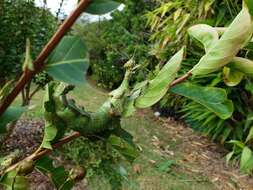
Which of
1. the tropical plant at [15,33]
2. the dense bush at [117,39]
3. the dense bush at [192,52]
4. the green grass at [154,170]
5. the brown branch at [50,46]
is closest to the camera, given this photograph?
the brown branch at [50,46]

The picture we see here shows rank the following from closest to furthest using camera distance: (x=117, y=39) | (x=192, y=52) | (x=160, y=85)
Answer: (x=160, y=85), (x=192, y=52), (x=117, y=39)

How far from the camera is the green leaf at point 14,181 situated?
0.50m

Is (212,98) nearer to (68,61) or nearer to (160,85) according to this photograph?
(160,85)

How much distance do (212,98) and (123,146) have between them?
0.14 m

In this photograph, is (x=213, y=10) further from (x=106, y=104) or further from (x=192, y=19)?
(x=106, y=104)

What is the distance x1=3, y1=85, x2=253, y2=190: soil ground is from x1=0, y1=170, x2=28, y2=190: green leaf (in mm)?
2762

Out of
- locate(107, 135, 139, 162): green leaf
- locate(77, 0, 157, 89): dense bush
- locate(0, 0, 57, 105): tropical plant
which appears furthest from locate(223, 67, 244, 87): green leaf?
locate(77, 0, 157, 89): dense bush

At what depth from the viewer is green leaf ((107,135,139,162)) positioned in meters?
0.58

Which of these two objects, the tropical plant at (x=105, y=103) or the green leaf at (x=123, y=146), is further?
the green leaf at (x=123, y=146)

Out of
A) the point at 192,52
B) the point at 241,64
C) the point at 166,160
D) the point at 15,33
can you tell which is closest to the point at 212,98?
the point at 241,64

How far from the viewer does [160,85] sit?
0.52m

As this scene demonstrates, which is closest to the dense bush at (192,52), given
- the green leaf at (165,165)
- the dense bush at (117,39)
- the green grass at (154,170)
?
the dense bush at (117,39)

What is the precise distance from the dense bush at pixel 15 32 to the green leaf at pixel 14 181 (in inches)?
116

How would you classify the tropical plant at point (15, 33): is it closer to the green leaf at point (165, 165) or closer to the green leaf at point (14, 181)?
the green leaf at point (165, 165)
